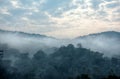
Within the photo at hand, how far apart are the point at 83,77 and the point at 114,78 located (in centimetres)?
2663

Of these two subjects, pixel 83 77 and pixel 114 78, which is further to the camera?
pixel 83 77

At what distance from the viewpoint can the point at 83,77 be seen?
179500 mm

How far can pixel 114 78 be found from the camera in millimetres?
163000
